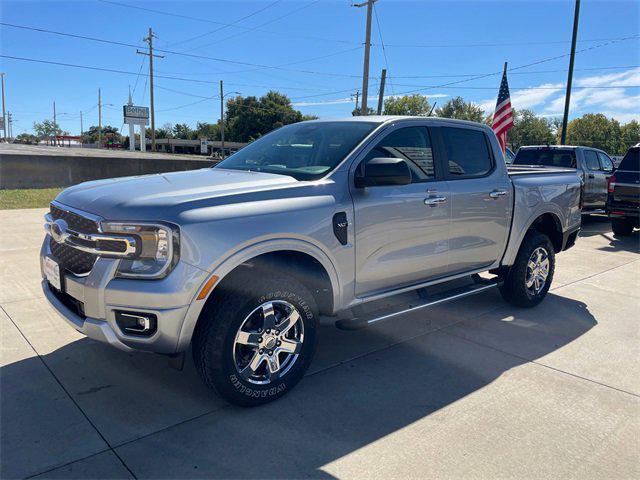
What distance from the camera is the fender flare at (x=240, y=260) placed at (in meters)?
2.82

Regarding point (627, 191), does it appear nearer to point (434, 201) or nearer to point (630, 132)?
point (434, 201)

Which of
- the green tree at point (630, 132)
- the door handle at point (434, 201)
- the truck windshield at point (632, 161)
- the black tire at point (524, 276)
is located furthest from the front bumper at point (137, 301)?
the green tree at point (630, 132)

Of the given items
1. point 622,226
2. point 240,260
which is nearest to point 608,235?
point 622,226

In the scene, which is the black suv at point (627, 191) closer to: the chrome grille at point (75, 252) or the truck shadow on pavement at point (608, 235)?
the truck shadow on pavement at point (608, 235)

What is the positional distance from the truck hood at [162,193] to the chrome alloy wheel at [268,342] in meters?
0.75

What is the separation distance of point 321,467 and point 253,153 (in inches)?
106

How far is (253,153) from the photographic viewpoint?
439 centimetres

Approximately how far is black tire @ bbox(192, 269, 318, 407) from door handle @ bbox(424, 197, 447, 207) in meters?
1.41

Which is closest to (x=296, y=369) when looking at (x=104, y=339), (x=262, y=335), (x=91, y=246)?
(x=262, y=335)

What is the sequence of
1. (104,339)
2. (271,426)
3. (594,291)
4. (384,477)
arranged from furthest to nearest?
1. (594,291)
2. (271,426)
3. (104,339)
4. (384,477)

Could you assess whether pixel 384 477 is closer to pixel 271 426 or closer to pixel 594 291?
pixel 271 426

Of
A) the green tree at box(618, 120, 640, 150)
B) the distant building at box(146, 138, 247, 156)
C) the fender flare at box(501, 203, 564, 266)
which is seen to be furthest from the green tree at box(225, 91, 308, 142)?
the fender flare at box(501, 203, 564, 266)

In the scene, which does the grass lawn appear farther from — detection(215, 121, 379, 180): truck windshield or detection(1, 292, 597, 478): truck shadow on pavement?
detection(215, 121, 379, 180): truck windshield

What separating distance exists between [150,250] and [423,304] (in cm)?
235
